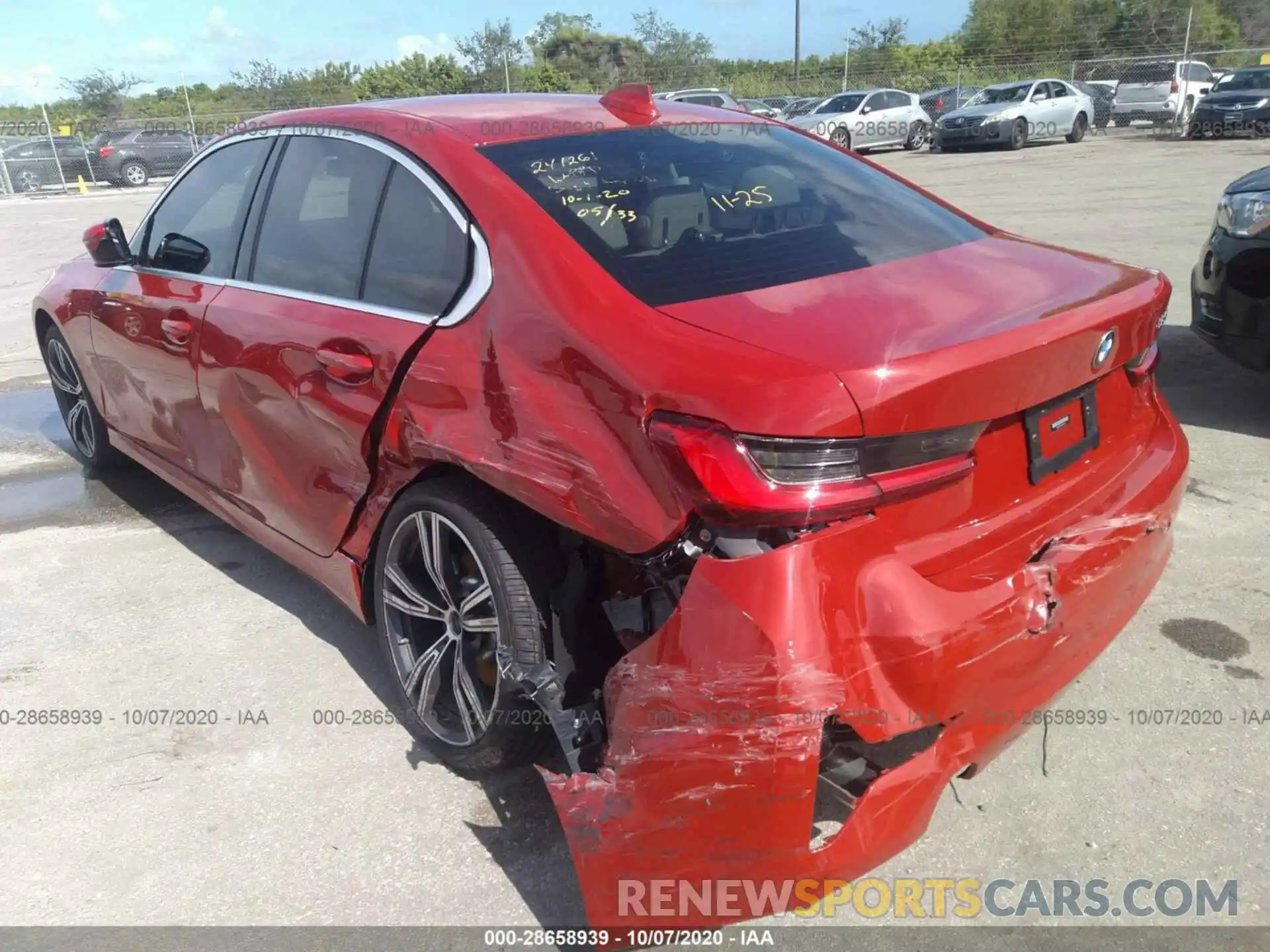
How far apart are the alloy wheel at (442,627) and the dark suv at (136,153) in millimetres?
28094

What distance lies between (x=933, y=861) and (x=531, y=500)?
126cm

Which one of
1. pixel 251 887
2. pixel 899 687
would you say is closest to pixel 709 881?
pixel 899 687

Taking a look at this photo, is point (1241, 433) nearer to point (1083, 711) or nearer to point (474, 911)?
point (1083, 711)

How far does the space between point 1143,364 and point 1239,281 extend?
2.41 metres

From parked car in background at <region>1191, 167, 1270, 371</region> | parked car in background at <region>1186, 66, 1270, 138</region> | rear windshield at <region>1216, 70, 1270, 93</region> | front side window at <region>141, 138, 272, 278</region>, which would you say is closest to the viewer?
front side window at <region>141, 138, 272, 278</region>

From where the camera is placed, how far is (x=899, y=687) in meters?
1.78

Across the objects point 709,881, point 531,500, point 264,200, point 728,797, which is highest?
point 264,200

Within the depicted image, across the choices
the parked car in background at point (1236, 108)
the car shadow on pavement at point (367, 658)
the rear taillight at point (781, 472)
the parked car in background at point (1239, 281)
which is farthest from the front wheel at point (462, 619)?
the parked car in background at point (1236, 108)

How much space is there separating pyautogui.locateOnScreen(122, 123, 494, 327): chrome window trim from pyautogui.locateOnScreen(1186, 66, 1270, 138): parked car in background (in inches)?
948

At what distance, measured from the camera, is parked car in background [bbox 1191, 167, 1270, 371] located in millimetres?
4305

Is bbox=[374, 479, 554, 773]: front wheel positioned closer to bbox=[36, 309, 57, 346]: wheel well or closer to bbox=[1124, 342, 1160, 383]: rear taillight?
bbox=[1124, 342, 1160, 383]: rear taillight

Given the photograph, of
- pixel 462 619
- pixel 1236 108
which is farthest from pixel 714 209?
pixel 1236 108

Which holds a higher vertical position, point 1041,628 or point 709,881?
point 1041,628

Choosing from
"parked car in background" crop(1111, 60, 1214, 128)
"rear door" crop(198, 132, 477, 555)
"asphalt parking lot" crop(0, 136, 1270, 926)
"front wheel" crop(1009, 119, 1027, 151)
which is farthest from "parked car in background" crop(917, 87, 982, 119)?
"rear door" crop(198, 132, 477, 555)
